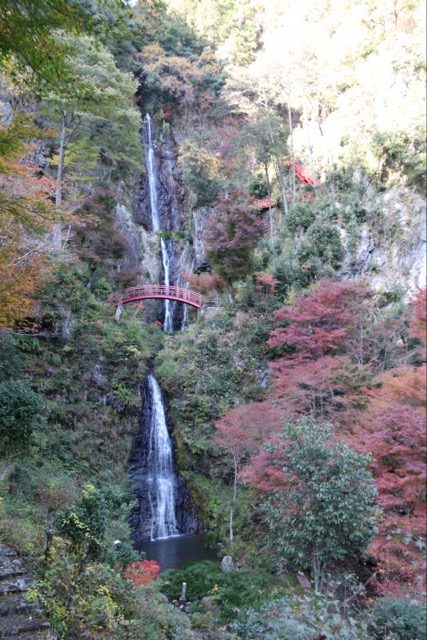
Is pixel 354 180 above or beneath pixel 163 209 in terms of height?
beneath

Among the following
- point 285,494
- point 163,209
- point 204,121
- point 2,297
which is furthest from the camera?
point 204,121

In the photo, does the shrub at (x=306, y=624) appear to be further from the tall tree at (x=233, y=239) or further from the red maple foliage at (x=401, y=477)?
the tall tree at (x=233, y=239)

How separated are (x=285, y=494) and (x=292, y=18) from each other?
2556 cm

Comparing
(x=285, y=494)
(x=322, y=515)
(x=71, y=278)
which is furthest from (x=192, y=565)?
(x=71, y=278)

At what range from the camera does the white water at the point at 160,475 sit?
11.6 m

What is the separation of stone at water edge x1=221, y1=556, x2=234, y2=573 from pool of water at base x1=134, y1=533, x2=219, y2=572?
1.93ft

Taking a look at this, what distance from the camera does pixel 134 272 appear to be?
17.4 m

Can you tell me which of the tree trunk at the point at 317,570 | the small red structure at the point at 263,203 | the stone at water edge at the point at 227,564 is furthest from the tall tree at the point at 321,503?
the small red structure at the point at 263,203

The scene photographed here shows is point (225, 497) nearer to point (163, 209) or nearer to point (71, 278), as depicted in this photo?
point (71, 278)

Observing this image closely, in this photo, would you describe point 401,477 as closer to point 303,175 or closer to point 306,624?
point 306,624

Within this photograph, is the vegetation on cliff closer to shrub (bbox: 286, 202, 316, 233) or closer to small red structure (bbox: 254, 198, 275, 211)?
shrub (bbox: 286, 202, 316, 233)

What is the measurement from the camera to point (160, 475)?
12.5 metres

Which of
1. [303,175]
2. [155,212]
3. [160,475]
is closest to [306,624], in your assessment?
[160,475]

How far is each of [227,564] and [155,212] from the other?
2100 cm
